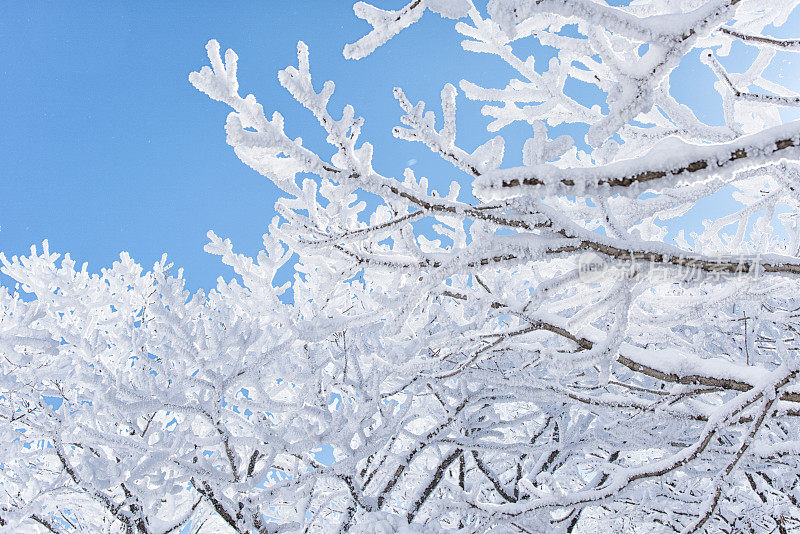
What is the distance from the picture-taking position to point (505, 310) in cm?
212

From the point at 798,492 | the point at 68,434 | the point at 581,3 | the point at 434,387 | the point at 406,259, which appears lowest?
the point at 68,434

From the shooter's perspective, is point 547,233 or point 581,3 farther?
point 547,233

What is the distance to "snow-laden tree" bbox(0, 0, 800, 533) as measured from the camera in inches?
47.2

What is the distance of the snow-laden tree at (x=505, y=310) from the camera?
120 cm

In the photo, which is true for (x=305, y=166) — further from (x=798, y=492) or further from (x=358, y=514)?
(x=798, y=492)

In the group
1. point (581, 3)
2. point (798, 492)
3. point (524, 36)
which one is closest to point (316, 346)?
point (524, 36)

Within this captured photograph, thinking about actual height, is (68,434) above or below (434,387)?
below

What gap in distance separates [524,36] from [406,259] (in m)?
1.40

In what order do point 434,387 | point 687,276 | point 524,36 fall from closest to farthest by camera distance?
point 687,276
point 524,36
point 434,387

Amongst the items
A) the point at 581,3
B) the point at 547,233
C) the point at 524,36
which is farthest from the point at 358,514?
the point at 581,3

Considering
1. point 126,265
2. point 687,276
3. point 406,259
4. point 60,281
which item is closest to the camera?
point 687,276

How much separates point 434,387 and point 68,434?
3758 mm

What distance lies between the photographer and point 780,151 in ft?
3.12

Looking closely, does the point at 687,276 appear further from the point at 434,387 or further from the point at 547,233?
the point at 434,387
